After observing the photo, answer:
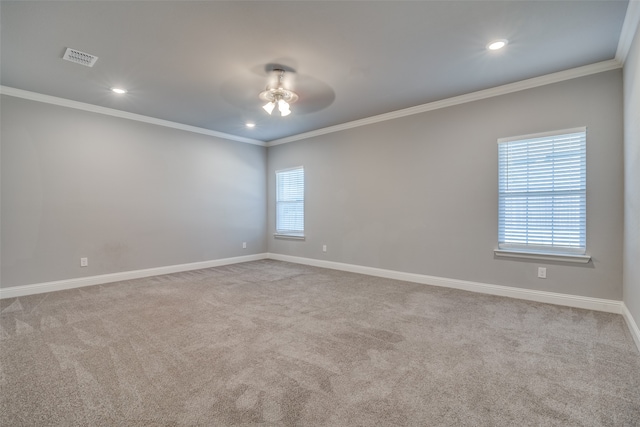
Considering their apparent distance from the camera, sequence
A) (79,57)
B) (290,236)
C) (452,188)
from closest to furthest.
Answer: (79,57) < (452,188) < (290,236)

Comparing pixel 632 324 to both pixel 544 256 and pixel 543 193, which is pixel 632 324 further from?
pixel 543 193

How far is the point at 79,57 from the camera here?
3.03 metres

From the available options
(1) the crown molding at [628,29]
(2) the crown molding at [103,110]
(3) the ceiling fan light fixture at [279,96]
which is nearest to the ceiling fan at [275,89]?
(3) the ceiling fan light fixture at [279,96]

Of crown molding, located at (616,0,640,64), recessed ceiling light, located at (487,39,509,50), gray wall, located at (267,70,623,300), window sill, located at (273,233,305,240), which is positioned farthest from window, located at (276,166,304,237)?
crown molding, located at (616,0,640,64)

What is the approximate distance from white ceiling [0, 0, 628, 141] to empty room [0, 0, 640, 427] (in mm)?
27

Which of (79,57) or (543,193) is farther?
(543,193)

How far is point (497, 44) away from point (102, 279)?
19.0 feet

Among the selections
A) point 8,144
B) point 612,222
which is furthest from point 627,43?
point 8,144

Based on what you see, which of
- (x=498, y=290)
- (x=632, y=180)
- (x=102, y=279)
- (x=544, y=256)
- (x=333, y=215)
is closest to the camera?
(x=632, y=180)

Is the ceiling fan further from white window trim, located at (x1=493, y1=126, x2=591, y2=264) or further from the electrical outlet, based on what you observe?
the electrical outlet

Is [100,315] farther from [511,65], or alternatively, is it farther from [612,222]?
[612,222]

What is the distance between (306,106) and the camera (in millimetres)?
4441

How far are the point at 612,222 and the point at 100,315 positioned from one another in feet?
17.8

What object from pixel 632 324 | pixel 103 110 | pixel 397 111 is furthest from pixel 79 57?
pixel 632 324
